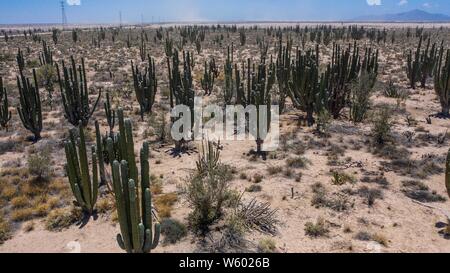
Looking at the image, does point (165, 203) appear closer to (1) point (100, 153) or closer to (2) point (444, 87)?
(1) point (100, 153)

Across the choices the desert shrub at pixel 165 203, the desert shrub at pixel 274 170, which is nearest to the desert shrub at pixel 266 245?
the desert shrub at pixel 165 203

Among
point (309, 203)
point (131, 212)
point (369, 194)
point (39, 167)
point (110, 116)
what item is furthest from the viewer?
point (110, 116)

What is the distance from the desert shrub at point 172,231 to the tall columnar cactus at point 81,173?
129 cm

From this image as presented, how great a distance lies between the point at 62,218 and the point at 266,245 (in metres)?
3.28

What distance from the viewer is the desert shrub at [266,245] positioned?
5371 millimetres

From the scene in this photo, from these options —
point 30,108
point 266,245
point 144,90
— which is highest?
point 144,90

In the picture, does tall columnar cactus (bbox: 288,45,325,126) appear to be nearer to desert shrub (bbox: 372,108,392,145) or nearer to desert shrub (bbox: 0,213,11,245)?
desert shrub (bbox: 372,108,392,145)

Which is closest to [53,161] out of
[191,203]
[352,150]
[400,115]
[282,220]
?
[191,203]

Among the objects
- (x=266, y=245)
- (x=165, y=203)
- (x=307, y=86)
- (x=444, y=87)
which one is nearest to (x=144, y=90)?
(x=307, y=86)

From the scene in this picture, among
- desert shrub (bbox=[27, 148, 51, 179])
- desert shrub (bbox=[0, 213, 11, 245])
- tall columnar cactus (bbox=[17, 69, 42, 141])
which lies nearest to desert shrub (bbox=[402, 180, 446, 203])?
desert shrub (bbox=[0, 213, 11, 245])

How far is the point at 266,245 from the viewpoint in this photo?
5.46 m

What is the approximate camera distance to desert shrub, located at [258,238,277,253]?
5.37 meters

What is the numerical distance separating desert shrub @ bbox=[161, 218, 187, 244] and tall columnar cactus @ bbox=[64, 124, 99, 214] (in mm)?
1286

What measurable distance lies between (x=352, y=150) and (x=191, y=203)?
4.42 m
